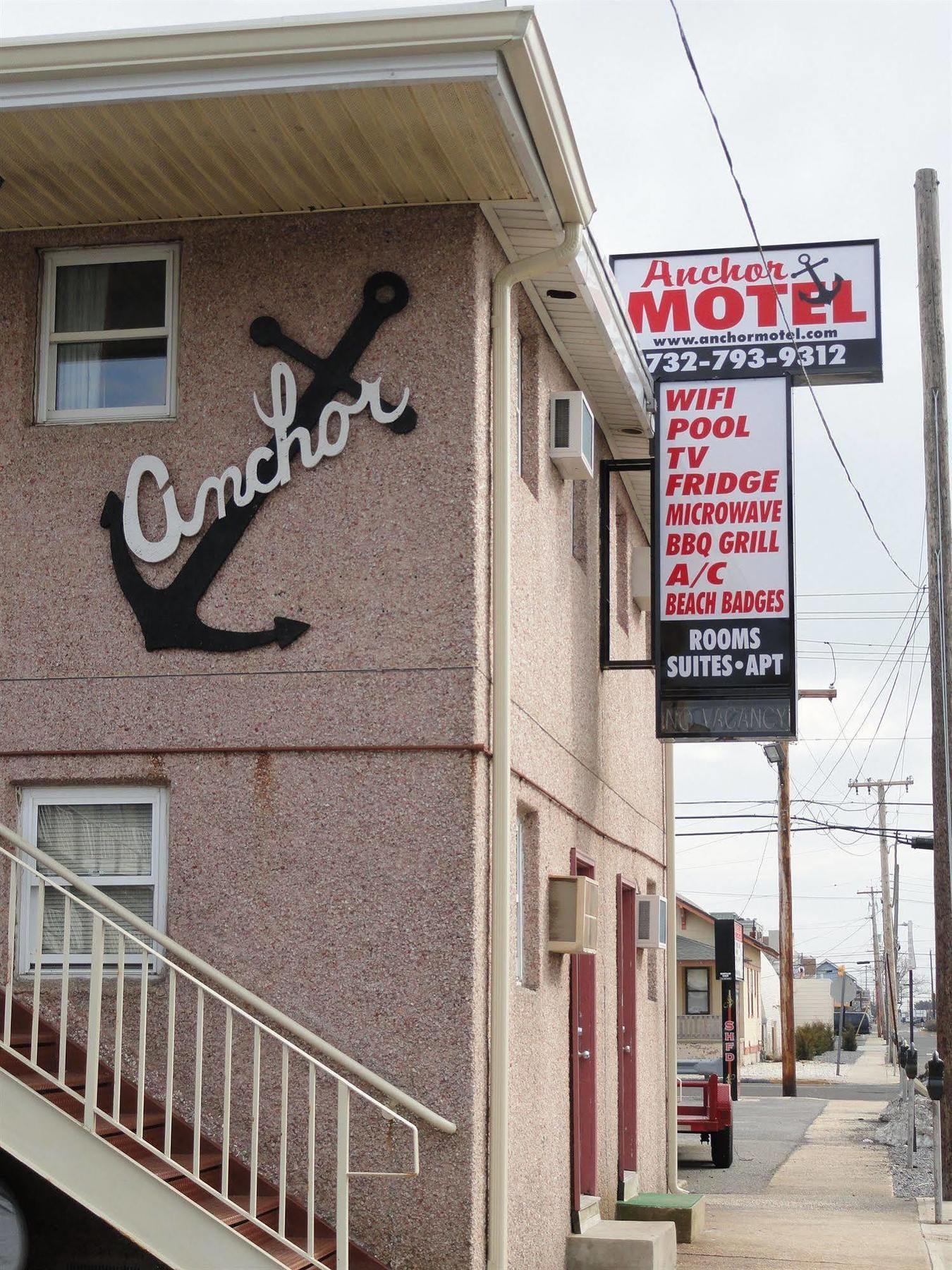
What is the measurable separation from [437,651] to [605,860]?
457cm

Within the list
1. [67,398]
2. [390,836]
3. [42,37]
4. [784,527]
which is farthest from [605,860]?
[42,37]

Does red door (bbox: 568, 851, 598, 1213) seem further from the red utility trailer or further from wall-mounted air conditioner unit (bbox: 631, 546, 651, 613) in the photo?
the red utility trailer

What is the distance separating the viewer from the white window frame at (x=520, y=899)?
32.1 ft

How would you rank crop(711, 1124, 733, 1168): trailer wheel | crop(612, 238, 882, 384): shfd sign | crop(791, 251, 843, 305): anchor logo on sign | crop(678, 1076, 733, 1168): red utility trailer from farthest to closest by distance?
crop(711, 1124, 733, 1168): trailer wheel → crop(678, 1076, 733, 1168): red utility trailer → crop(791, 251, 843, 305): anchor logo on sign → crop(612, 238, 882, 384): shfd sign

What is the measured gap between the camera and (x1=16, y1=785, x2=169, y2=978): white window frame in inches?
355

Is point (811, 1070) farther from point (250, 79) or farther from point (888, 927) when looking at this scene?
point (250, 79)

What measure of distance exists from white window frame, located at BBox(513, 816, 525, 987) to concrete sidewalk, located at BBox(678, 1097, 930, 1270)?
329cm

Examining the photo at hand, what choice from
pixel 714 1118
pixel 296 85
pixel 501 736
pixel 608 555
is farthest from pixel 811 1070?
pixel 296 85

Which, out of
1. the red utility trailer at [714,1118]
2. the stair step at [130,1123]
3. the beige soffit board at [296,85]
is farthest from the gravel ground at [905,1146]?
the beige soffit board at [296,85]

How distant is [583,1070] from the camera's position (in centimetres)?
1162

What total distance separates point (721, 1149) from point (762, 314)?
9717 mm

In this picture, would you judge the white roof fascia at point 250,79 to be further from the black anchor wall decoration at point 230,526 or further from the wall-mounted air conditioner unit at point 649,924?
the wall-mounted air conditioner unit at point 649,924

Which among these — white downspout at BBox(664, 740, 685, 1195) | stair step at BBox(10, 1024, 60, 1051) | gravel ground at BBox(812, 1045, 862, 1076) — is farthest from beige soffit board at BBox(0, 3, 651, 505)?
gravel ground at BBox(812, 1045, 862, 1076)

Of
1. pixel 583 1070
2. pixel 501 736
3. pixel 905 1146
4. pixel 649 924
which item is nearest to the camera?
pixel 501 736
